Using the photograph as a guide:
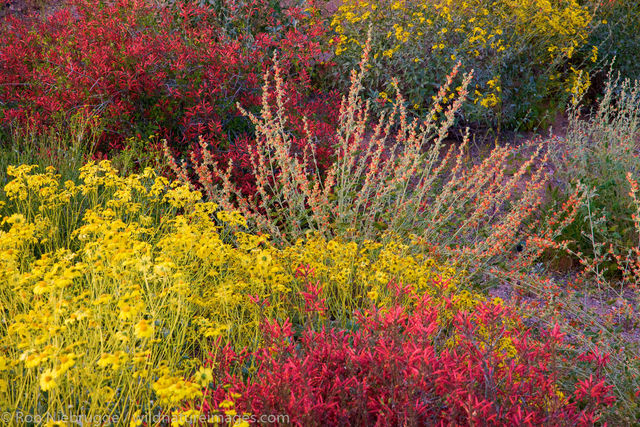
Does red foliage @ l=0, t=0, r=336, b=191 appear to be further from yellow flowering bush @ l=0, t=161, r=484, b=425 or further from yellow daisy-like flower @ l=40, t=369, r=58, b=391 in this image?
yellow daisy-like flower @ l=40, t=369, r=58, b=391

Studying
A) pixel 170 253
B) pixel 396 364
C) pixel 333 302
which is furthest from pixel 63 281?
pixel 333 302

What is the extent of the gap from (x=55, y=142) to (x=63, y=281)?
2968 millimetres

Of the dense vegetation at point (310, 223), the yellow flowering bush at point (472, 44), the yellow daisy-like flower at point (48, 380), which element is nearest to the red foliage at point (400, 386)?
the dense vegetation at point (310, 223)

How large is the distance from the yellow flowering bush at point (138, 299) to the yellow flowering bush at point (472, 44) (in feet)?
10.6

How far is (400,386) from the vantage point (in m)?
1.59

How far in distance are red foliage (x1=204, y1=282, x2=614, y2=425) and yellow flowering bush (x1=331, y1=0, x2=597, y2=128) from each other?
4.42 meters

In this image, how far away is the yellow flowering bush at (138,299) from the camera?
5.40 feet

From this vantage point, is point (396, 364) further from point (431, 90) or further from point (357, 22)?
point (357, 22)

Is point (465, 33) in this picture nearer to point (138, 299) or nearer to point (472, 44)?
point (472, 44)

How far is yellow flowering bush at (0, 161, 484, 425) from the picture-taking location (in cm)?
165

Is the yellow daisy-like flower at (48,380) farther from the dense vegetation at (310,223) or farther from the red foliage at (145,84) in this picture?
the red foliage at (145,84)

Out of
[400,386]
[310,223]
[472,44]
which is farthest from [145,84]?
[472,44]

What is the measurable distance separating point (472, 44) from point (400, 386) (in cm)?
517

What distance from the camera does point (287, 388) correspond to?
1.50m
